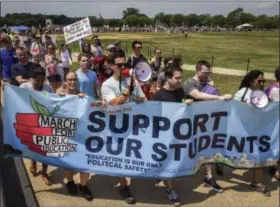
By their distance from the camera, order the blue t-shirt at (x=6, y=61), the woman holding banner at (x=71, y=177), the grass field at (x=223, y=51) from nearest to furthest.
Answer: the woman holding banner at (x=71, y=177) < the blue t-shirt at (x=6, y=61) < the grass field at (x=223, y=51)

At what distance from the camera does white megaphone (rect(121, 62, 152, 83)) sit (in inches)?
196

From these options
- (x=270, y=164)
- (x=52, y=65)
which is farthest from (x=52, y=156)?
(x=52, y=65)

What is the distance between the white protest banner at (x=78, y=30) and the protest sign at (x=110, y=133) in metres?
8.35

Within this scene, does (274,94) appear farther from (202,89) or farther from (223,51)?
(223,51)

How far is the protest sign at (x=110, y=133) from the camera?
16.3 ft

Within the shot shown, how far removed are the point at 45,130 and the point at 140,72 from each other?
148 cm

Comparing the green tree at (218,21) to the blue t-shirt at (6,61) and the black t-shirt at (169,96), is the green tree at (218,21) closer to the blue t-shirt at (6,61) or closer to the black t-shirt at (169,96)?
the blue t-shirt at (6,61)

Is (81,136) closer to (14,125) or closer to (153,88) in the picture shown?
(14,125)

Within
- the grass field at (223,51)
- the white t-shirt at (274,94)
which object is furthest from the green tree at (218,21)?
the white t-shirt at (274,94)

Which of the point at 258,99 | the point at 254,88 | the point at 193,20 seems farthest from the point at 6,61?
the point at 193,20

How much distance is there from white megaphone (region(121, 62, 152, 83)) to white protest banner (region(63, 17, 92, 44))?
27.4 feet

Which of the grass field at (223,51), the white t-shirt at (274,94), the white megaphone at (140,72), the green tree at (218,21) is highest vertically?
the green tree at (218,21)

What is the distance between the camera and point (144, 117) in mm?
4957

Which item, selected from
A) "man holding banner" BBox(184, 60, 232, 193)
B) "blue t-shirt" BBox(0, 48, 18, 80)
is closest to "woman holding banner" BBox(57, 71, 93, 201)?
"man holding banner" BBox(184, 60, 232, 193)
